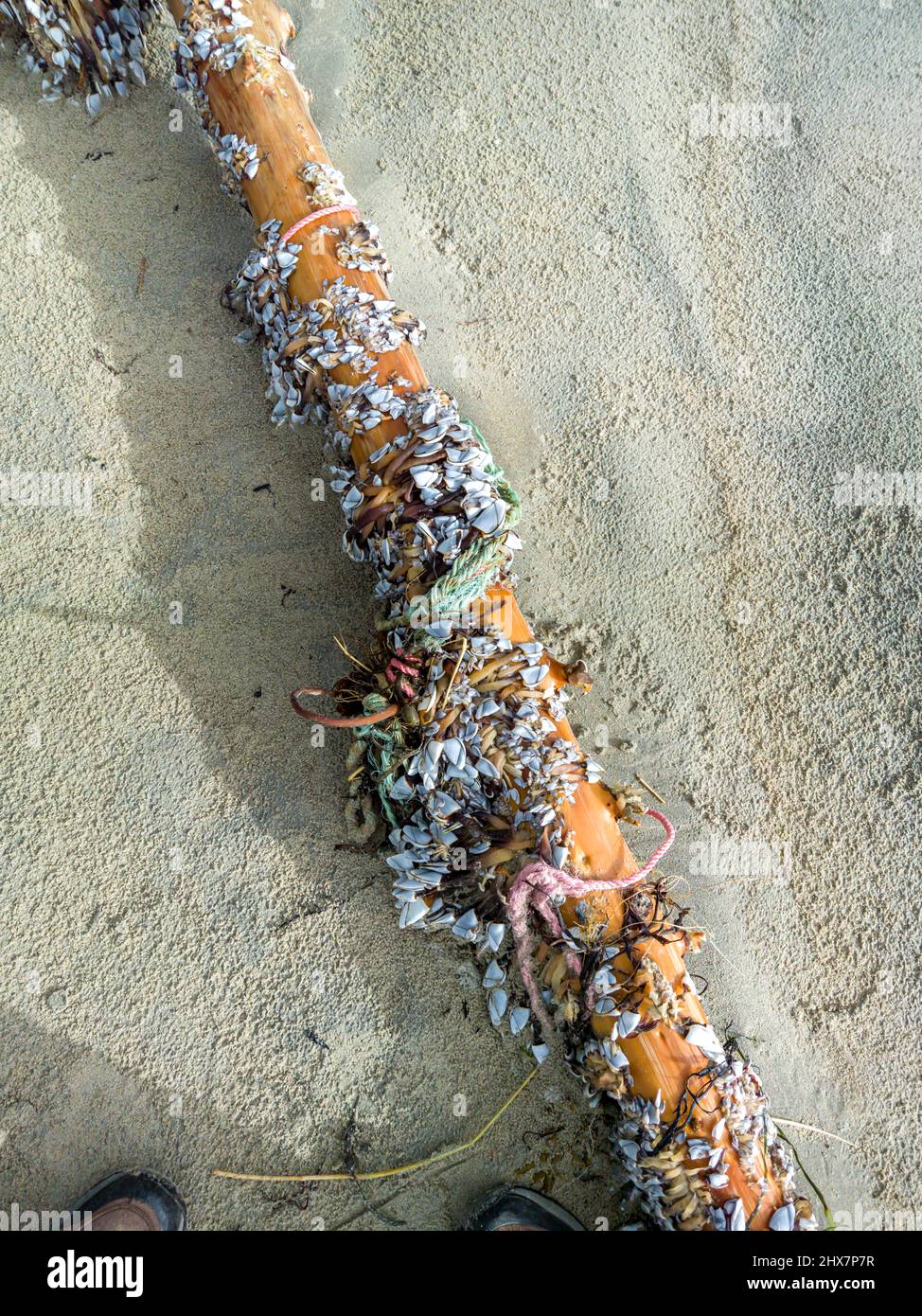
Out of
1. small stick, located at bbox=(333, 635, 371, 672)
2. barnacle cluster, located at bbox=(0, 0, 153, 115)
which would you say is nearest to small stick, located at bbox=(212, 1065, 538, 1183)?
small stick, located at bbox=(333, 635, 371, 672)

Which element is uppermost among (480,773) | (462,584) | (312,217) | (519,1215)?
(312,217)

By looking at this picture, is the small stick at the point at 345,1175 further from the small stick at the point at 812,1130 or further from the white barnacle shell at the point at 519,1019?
the small stick at the point at 812,1130

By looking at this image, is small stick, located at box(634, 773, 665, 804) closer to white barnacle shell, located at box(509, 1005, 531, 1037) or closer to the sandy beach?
the sandy beach

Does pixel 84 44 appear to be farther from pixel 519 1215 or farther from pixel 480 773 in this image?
pixel 519 1215

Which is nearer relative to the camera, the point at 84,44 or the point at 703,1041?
the point at 703,1041

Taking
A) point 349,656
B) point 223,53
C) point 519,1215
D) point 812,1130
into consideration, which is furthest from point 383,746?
point 223,53

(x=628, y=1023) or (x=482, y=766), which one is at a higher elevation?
(x=482, y=766)

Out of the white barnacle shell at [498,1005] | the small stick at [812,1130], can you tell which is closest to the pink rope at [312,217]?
the white barnacle shell at [498,1005]
